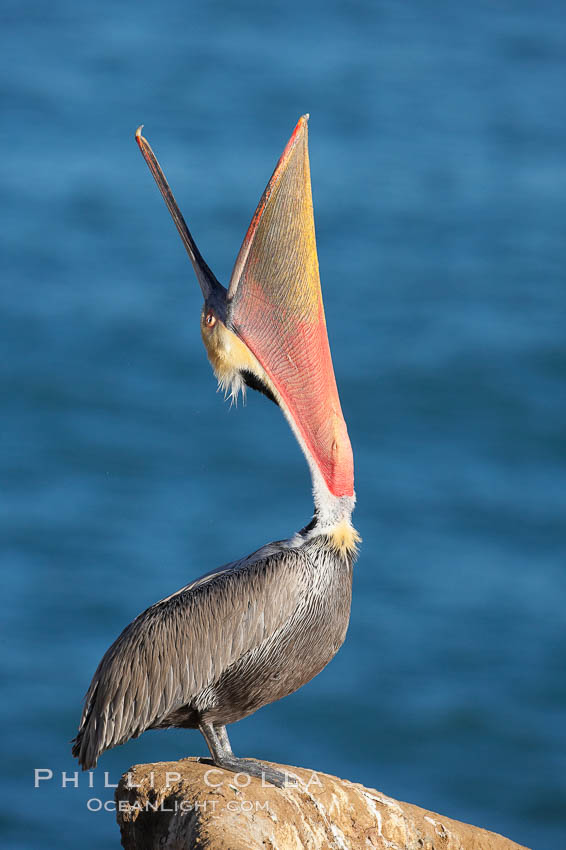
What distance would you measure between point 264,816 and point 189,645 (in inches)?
28.7

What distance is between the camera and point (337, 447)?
535cm

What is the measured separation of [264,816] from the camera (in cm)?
497

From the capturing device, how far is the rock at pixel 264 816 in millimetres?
4891

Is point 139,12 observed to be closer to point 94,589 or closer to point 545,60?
point 545,60

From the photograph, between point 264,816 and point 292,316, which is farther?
point 292,316

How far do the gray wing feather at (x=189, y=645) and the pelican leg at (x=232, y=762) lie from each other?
0.18m

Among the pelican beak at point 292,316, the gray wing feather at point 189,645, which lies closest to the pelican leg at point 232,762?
the gray wing feather at point 189,645

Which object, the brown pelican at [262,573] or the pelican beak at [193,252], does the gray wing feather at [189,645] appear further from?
the pelican beak at [193,252]

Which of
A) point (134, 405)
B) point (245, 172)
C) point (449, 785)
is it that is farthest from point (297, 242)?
point (245, 172)

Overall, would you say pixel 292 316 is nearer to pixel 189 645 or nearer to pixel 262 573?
pixel 262 573

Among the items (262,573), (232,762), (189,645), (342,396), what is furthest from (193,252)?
(342,396)

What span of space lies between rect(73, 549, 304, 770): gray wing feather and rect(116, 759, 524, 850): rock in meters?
0.21

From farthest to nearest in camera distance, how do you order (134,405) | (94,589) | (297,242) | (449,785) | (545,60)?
(545,60) < (134,405) < (94,589) < (449,785) < (297,242)

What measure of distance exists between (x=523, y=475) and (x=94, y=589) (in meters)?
4.01
